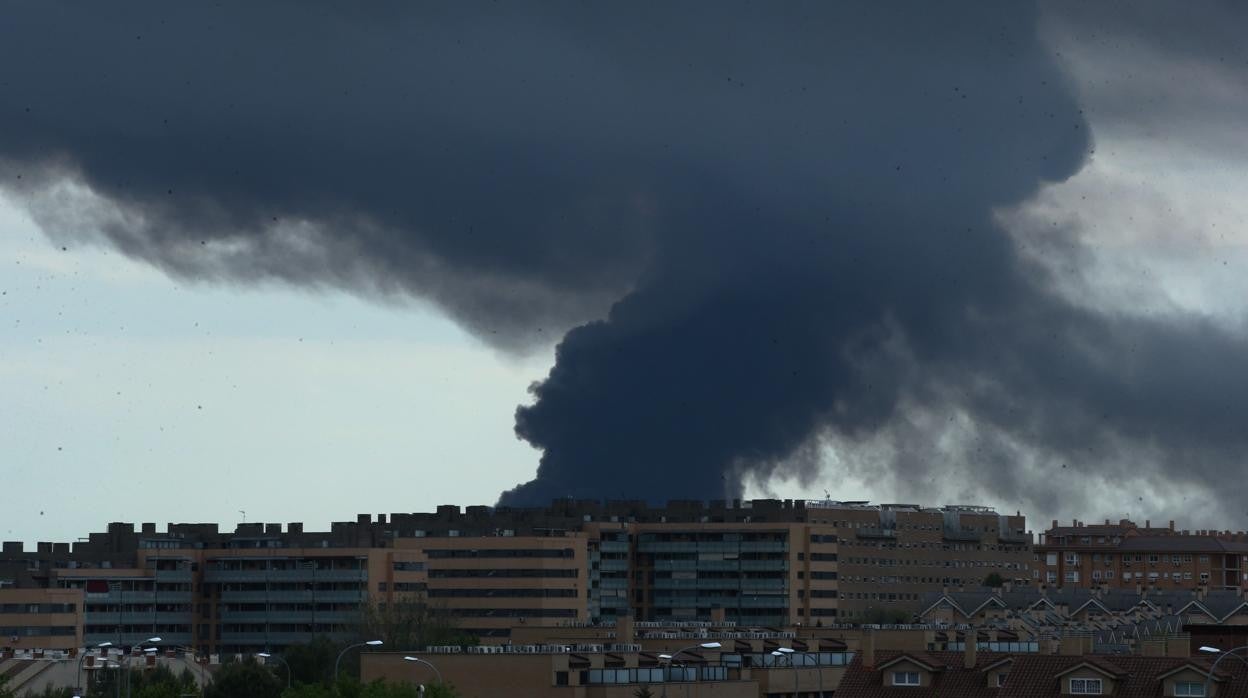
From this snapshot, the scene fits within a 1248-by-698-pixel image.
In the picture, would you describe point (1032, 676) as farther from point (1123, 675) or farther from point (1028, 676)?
point (1123, 675)

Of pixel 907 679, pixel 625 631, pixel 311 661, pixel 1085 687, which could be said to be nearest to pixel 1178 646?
pixel 907 679

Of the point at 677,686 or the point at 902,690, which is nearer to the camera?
the point at 902,690

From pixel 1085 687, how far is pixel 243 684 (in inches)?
2510

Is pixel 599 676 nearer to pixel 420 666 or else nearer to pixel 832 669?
pixel 420 666

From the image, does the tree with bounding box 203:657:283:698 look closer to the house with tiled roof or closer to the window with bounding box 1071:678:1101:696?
the house with tiled roof

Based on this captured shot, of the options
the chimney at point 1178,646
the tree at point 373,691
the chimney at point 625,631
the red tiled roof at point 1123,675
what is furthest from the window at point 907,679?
the chimney at point 625,631

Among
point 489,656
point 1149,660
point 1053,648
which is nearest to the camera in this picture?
point 1149,660

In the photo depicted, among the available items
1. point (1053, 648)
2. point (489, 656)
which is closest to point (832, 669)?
point (1053, 648)

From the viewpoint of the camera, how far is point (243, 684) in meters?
148

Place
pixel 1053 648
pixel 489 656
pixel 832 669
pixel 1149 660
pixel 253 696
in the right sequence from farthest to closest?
pixel 1053 648 → pixel 832 669 → pixel 253 696 → pixel 489 656 → pixel 1149 660

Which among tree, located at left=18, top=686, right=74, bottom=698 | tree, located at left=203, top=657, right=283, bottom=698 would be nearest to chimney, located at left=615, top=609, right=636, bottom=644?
tree, located at left=203, top=657, right=283, bottom=698

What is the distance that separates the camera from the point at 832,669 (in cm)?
15912

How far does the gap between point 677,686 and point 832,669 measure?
2417 cm

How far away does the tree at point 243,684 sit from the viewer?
14750 cm
